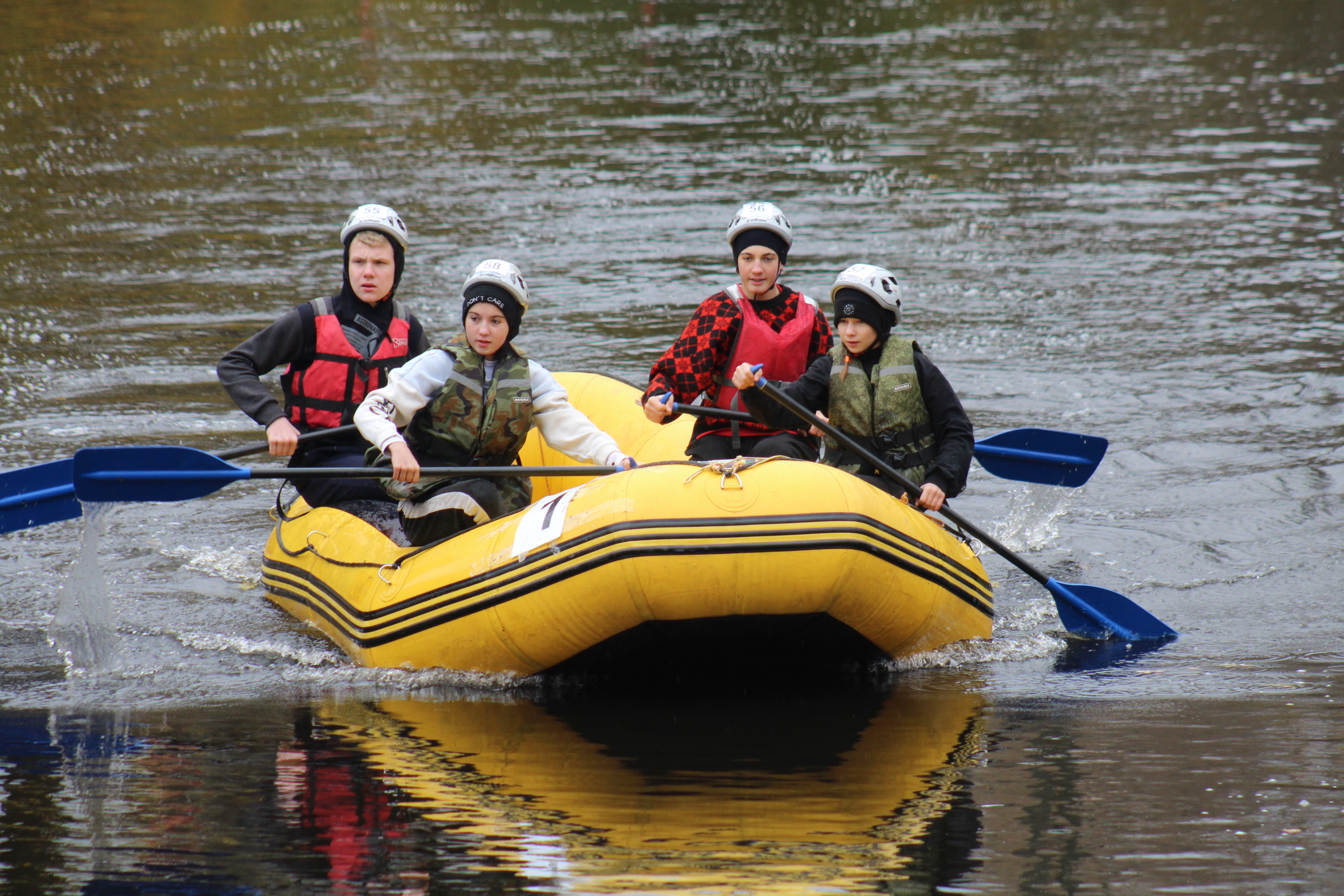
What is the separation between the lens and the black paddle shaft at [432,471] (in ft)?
15.4

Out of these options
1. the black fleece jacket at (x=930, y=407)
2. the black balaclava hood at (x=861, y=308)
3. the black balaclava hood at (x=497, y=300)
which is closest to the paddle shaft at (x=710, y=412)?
the black fleece jacket at (x=930, y=407)

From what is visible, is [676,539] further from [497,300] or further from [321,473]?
[321,473]

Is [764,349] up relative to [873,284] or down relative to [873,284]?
down

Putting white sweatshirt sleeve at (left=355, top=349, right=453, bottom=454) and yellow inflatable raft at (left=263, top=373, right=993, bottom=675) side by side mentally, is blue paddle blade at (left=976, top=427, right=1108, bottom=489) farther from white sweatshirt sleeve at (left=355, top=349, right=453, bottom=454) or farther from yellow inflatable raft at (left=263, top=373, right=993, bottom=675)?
white sweatshirt sleeve at (left=355, top=349, right=453, bottom=454)

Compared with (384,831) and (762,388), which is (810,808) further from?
(762,388)

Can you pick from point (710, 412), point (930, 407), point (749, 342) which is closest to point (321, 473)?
point (710, 412)

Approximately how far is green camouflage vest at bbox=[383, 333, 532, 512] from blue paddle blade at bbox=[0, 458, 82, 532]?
1.15 metres

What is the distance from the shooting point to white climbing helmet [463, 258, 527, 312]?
473 cm

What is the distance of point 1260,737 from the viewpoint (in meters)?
3.89

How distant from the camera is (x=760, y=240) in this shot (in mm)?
5031

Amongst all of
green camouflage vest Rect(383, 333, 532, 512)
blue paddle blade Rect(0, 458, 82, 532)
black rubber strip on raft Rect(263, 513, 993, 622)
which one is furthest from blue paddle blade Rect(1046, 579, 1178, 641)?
blue paddle blade Rect(0, 458, 82, 532)

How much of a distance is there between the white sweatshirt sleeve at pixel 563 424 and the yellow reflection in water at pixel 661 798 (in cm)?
98

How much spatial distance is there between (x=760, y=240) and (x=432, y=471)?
137 cm

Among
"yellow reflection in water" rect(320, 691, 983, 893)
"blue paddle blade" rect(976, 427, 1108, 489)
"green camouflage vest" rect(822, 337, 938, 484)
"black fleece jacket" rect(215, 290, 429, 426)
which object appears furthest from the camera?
"blue paddle blade" rect(976, 427, 1108, 489)
